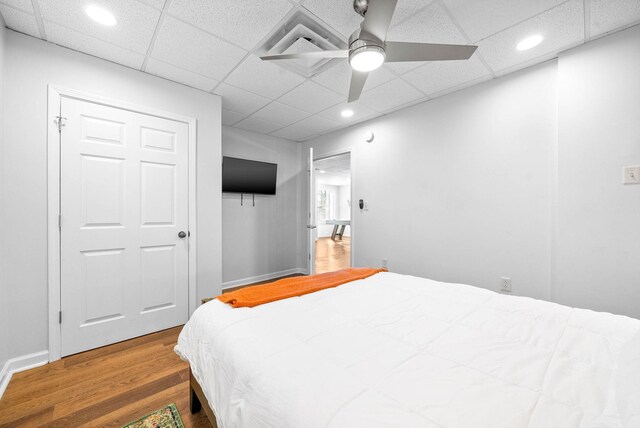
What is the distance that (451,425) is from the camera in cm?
58

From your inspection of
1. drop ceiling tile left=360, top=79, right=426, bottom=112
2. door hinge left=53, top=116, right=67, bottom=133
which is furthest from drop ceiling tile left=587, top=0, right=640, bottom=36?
door hinge left=53, top=116, right=67, bottom=133

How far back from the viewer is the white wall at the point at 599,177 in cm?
179

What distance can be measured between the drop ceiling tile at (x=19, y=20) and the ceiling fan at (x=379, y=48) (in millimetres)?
1729

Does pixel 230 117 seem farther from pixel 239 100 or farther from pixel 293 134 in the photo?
pixel 293 134

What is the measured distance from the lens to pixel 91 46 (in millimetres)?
1989

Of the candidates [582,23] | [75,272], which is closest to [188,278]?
[75,272]

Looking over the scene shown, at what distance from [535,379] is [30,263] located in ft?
10.0

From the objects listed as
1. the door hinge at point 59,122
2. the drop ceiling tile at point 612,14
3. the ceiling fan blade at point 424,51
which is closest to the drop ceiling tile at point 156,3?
the door hinge at point 59,122

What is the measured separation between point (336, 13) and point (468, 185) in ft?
6.81

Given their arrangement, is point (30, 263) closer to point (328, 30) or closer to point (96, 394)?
point (96, 394)

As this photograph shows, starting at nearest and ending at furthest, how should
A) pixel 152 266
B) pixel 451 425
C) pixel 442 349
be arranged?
pixel 451 425 → pixel 442 349 → pixel 152 266

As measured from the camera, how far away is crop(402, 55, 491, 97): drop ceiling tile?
2246 millimetres

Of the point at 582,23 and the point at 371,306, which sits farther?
the point at 582,23

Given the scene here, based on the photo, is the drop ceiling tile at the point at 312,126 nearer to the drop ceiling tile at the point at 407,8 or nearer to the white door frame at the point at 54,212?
the drop ceiling tile at the point at 407,8
